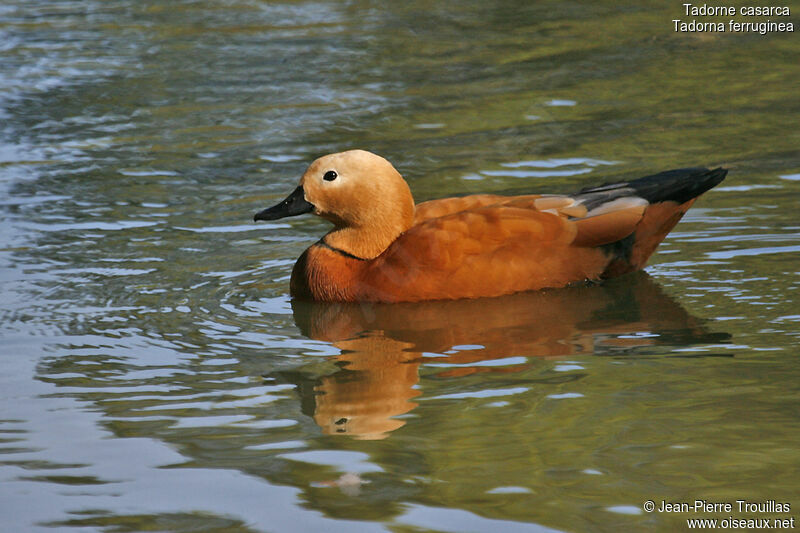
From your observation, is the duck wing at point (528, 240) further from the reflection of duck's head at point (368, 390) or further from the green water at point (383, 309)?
the reflection of duck's head at point (368, 390)

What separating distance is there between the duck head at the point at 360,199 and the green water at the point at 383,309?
444mm

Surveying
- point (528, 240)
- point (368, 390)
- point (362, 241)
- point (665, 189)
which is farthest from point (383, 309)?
point (665, 189)

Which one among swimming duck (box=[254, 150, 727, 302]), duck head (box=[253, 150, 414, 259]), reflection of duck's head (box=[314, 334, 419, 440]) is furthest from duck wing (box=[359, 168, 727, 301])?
reflection of duck's head (box=[314, 334, 419, 440])

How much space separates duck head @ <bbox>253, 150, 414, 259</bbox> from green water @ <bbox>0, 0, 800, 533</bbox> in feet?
1.46

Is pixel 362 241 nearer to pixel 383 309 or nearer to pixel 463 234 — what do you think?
pixel 383 309

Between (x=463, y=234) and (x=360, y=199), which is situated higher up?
(x=360, y=199)

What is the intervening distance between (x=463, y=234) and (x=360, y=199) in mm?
713

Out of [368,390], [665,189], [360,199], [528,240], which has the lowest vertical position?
[368,390]

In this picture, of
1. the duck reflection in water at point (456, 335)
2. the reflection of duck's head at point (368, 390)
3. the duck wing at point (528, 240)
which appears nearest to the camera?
the reflection of duck's head at point (368, 390)

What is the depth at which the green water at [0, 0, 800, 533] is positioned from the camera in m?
4.77

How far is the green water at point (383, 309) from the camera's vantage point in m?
4.77

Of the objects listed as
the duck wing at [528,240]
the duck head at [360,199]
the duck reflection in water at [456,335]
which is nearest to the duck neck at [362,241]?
the duck head at [360,199]

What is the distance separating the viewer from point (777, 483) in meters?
4.56

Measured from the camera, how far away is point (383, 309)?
24.3 ft
